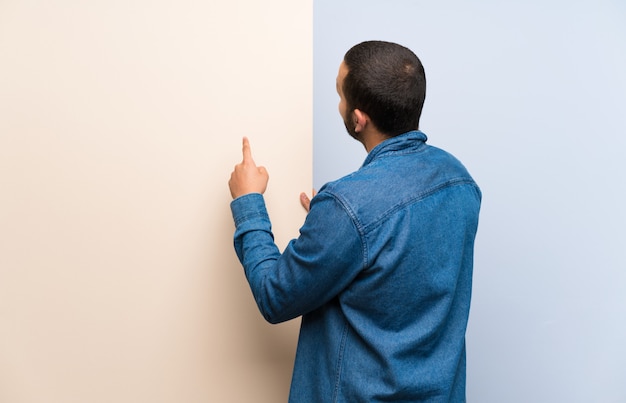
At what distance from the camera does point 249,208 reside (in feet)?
3.25

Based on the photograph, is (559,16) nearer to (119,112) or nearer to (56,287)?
(119,112)

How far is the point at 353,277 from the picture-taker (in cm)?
89

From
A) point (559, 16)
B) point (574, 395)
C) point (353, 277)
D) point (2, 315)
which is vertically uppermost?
point (559, 16)

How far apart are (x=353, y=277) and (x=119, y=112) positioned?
20.4 inches

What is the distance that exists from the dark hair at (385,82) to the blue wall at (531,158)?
1.98 feet

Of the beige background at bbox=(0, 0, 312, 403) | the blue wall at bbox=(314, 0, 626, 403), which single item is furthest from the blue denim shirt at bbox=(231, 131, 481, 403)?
the blue wall at bbox=(314, 0, 626, 403)

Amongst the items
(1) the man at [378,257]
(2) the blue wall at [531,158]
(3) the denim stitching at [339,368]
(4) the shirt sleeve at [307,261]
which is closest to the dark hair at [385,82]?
(1) the man at [378,257]

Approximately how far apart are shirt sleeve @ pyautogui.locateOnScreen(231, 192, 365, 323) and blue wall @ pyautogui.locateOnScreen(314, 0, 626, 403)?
2.02ft

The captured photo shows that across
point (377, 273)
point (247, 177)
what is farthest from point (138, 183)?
point (377, 273)

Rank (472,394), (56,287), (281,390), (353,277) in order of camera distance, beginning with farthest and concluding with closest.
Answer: (472,394) < (281,390) < (56,287) < (353,277)

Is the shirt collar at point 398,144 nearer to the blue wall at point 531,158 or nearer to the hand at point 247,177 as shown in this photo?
the hand at point 247,177

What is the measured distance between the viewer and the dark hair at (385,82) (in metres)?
0.91

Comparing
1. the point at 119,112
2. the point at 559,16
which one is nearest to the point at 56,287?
the point at 119,112

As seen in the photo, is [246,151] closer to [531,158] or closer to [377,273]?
[377,273]
